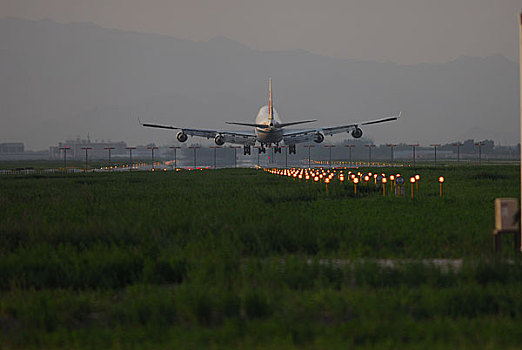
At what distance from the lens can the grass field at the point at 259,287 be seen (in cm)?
780

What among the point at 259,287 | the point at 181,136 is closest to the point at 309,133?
the point at 181,136

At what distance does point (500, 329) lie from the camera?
7773 millimetres

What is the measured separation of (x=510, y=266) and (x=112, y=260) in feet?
27.4

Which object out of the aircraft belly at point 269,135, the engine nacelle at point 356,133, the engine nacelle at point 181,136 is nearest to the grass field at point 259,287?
the engine nacelle at point 181,136

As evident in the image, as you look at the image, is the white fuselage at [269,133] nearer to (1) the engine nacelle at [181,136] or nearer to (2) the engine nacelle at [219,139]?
(2) the engine nacelle at [219,139]

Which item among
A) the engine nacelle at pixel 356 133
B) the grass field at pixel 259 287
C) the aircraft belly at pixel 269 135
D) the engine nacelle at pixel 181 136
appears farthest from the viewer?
the aircraft belly at pixel 269 135

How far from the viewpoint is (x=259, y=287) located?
1022 cm

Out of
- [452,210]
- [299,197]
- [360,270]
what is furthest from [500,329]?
[299,197]

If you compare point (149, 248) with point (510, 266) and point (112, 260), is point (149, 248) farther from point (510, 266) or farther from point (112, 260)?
point (510, 266)

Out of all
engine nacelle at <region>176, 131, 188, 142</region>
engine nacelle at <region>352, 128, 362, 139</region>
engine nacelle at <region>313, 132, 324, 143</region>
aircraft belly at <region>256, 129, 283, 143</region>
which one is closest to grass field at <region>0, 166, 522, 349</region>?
A: engine nacelle at <region>176, 131, 188, 142</region>

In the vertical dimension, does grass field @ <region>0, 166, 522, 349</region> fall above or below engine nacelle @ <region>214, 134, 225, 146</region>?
below

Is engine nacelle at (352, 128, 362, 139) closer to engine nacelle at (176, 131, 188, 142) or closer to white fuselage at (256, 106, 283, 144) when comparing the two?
white fuselage at (256, 106, 283, 144)

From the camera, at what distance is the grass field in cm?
780

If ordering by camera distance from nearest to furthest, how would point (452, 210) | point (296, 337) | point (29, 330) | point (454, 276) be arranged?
point (296, 337)
point (29, 330)
point (454, 276)
point (452, 210)
